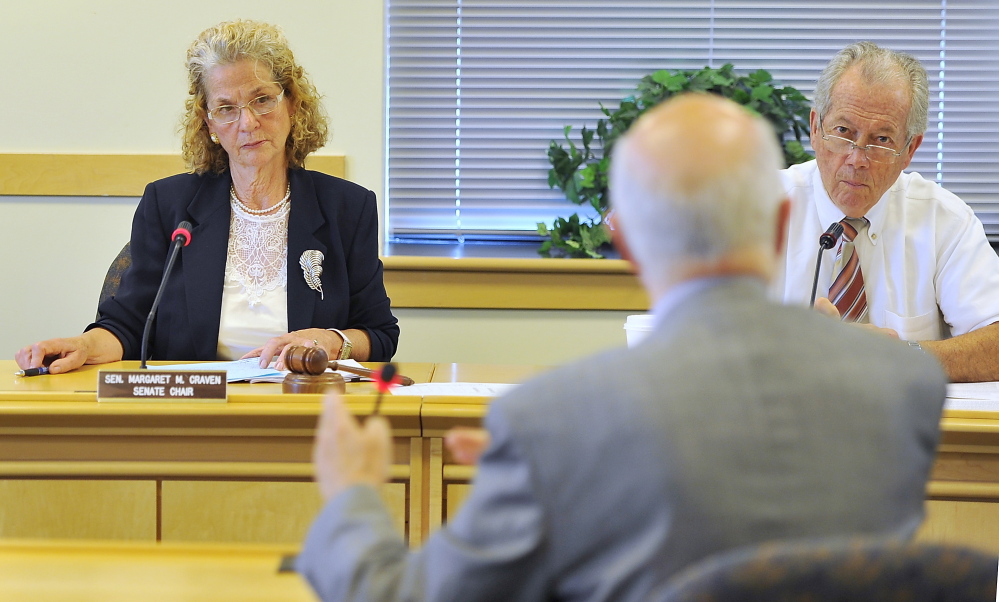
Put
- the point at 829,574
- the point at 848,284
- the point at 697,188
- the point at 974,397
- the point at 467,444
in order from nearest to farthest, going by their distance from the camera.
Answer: the point at 829,574 → the point at 697,188 → the point at 467,444 → the point at 974,397 → the point at 848,284

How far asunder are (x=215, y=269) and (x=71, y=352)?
42 cm

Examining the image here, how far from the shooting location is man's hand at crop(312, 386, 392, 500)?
891 millimetres

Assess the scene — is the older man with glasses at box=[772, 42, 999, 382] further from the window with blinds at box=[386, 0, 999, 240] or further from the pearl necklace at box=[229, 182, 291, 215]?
the pearl necklace at box=[229, 182, 291, 215]

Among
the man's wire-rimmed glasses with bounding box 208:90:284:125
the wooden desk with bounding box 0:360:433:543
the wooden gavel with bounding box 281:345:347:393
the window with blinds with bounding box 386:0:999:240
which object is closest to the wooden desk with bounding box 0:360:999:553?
the wooden desk with bounding box 0:360:433:543

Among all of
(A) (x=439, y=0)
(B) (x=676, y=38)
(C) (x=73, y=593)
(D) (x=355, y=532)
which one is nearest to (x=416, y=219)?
(A) (x=439, y=0)

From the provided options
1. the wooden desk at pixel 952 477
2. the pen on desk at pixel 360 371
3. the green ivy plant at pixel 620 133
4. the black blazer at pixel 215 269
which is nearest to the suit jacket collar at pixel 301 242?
the black blazer at pixel 215 269

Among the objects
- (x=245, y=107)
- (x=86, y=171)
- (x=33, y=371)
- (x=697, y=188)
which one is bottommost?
(x=33, y=371)

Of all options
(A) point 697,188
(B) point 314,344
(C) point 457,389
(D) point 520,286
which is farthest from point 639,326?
(D) point 520,286

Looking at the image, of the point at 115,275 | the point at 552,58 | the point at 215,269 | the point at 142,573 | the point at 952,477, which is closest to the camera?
the point at 142,573

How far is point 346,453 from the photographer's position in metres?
0.90

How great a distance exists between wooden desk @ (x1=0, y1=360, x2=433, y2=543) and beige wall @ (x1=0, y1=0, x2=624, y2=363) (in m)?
1.59

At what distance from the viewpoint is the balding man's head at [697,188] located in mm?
714

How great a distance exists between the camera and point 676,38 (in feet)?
11.1

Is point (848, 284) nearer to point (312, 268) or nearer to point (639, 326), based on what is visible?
point (639, 326)
